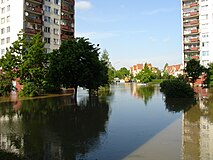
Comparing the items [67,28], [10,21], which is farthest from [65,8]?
[10,21]

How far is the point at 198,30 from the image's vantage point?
67500 millimetres

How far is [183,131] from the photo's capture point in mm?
15352

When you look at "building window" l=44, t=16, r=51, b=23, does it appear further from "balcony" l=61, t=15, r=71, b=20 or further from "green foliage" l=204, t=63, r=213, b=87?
"green foliage" l=204, t=63, r=213, b=87

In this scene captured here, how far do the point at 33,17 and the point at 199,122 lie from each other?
4549 cm

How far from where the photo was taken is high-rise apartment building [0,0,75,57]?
177 feet

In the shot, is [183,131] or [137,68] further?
[137,68]

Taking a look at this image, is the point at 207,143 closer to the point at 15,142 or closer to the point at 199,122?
the point at 199,122

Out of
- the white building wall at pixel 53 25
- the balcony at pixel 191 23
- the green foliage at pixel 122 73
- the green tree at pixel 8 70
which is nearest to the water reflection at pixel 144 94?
the green tree at pixel 8 70

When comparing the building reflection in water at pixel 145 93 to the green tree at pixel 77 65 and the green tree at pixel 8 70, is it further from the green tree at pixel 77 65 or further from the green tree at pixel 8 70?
the green tree at pixel 8 70

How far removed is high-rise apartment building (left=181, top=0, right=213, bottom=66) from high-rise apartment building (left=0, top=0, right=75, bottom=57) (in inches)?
1132

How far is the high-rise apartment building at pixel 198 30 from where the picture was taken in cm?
6494

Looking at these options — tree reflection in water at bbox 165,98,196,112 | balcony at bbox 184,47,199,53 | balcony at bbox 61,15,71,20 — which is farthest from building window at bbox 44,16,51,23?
tree reflection in water at bbox 165,98,196,112

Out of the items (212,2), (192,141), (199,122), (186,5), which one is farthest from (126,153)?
(186,5)

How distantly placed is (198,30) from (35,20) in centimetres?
3758
